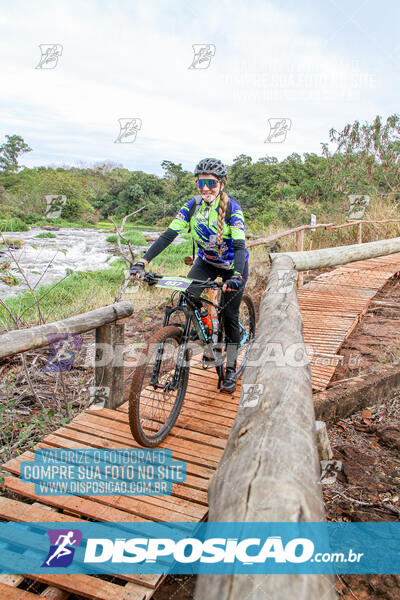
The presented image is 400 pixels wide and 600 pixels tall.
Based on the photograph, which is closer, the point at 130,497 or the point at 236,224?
the point at 130,497

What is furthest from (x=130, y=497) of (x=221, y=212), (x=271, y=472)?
(x=221, y=212)

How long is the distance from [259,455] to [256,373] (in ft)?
2.42

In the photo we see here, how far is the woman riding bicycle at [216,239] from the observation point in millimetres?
3223

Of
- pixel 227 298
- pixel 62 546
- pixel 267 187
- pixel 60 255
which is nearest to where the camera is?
pixel 62 546

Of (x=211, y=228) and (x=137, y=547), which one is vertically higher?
(x=211, y=228)

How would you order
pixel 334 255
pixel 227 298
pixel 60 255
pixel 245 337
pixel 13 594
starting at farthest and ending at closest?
pixel 60 255, pixel 334 255, pixel 245 337, pixel 227 298, pixel 13 594

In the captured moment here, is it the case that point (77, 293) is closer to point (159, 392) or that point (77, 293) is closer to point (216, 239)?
point (216, 239)

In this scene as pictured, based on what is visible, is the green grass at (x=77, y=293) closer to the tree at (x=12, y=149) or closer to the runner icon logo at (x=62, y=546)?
the runner icon logo at (x=62, y=546)

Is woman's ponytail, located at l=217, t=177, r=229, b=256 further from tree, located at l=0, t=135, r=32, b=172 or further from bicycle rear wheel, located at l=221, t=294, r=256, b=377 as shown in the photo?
tree, located at l=0, t=135, r=32, b=172

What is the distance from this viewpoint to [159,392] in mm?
3035

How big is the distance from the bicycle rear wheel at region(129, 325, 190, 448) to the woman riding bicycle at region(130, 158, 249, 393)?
17.9 inches

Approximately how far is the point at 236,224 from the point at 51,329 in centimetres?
161

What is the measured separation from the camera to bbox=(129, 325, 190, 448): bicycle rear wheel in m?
2.71

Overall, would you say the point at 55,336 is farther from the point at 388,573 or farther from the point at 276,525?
the point at 388,573
